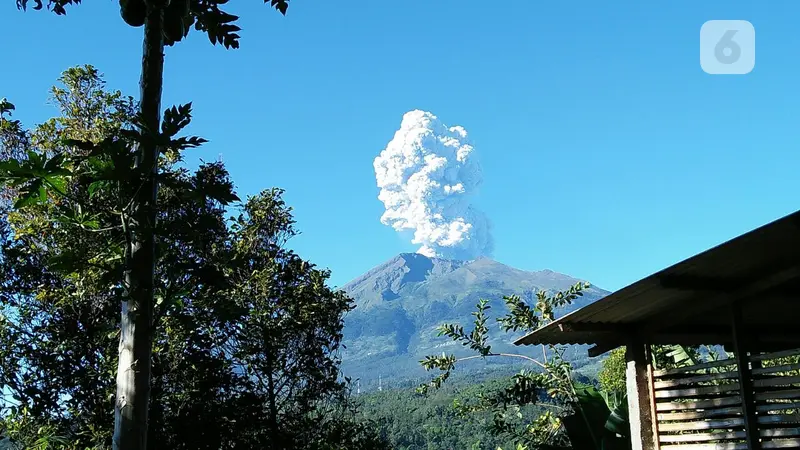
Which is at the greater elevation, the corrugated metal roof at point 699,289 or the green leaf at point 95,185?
the corrugated metal roof at point 699,289

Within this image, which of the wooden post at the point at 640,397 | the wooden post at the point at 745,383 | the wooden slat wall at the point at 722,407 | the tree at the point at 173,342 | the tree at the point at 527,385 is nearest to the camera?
the wooden slat wall at the point at 722,407

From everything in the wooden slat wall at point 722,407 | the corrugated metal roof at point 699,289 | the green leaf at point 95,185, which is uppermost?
the corrugated metal roof at point 699,289

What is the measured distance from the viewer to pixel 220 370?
979 cm

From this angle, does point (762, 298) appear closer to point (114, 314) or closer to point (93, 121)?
point (114, 314)

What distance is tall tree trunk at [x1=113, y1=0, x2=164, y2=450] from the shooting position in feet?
5.85

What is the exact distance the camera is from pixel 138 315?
72.9 inches

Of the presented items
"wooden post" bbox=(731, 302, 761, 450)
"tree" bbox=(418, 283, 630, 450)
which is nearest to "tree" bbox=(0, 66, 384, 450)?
"tree" bbox=(418, 283, 630, 450)

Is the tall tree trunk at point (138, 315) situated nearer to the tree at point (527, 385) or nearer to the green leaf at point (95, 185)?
the green leaf at point (95, 185)

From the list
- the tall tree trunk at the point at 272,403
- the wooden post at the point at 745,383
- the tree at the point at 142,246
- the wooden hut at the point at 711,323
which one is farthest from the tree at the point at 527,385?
the tree at the point at 142,246

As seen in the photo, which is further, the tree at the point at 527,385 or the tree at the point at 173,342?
the tree at the point at 173,342

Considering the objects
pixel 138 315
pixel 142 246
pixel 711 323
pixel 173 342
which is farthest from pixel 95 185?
pixel 173 342

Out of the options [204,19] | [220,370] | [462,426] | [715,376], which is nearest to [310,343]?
[220,370]

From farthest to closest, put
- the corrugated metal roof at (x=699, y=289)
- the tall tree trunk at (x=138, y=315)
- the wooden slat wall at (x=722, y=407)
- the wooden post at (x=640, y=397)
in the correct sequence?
1. the wooden post at (x=640, y=397)
2. the wooden slat wall at (x=722, y=407)
3. the corrugated metal roof at (x=699, y=289)
4. the tall tree trunk at (x=138, y=315)

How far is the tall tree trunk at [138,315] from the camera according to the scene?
1.78 meters
